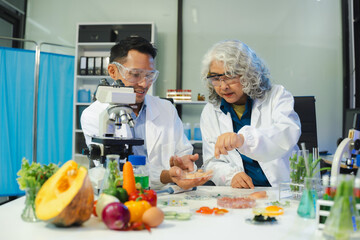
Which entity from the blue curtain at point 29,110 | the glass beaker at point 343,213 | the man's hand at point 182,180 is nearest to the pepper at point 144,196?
the man's hand at point 182,180

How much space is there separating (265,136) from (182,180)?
0.54 metres

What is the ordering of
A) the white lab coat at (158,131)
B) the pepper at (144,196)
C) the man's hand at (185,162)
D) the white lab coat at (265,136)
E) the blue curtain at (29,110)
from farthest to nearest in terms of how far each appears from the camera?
the blue curtain at (29,110), the white lab coat at (158,131), the white lab coat at (265,136), the man's hand at (185,162), the pepper at (144,196)

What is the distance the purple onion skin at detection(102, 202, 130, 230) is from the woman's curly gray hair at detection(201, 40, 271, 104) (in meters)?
1.28

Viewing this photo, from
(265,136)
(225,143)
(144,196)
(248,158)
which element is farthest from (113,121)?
(248,158)

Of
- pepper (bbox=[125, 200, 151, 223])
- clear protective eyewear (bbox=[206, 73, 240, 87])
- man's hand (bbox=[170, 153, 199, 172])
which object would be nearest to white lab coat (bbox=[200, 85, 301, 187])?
man's hand (bbox=[170, 153, 199, 172])

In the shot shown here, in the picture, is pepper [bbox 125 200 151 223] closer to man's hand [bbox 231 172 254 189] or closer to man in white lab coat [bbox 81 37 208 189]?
man in white lab coat [bbox 81 37 208 189]

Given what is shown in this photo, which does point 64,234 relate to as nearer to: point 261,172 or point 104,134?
point 104,134

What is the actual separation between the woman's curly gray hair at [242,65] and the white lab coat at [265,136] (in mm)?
81

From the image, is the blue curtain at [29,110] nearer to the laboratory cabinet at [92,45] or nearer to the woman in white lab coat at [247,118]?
the laboratory cabinet at [92,45]

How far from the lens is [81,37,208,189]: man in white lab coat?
173 centimetres

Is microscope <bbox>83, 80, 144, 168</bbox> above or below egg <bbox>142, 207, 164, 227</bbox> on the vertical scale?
above

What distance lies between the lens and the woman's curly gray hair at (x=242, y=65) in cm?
202

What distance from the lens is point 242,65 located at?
2057 millimetres

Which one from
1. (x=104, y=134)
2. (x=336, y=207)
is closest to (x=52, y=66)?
(x=104, y=134)
